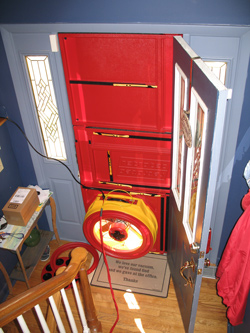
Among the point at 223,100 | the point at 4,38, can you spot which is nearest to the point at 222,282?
the point at 223,100

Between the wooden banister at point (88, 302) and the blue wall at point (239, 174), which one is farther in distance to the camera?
the blue wall at point (239, 174)

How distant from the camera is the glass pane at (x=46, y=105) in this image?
2818 mm

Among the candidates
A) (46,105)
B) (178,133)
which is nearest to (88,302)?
(178,133)

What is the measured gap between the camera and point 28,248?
12.0ft

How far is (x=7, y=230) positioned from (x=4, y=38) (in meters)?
1.76

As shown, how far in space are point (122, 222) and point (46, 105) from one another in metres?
1.36

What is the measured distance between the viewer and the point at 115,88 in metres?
2.73

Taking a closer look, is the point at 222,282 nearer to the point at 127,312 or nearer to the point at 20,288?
the point at 127,312

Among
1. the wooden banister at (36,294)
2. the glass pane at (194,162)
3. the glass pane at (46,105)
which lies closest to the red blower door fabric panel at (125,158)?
the glass pane at (46,105)

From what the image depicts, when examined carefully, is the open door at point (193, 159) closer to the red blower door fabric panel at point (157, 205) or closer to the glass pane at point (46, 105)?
the red blower door fabric panel at point (157, 205)

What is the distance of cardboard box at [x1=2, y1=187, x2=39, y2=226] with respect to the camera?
304 centimetres

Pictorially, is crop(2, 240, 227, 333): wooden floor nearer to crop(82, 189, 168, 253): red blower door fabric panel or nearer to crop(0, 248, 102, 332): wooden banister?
crop(82, 189, 168, 253): red blower door fabric panel

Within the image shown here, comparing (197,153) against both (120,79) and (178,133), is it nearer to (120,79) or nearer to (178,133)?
(178,133)

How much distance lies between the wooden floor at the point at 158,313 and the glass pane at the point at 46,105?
159cm
